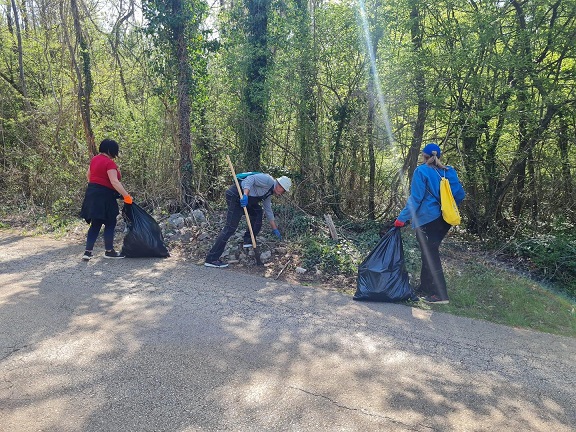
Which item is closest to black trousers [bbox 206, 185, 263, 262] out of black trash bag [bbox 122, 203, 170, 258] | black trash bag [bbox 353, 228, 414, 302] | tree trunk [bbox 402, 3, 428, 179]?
black trash bag [bbox 122, 203, 170, 258]

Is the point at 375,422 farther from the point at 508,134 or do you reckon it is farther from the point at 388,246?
the point at 508,134

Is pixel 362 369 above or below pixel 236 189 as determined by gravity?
below

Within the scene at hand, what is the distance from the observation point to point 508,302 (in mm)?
5078

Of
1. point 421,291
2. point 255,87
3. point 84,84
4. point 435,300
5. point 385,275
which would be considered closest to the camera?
point 385,275

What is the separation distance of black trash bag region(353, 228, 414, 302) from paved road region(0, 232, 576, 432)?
15 centimetres

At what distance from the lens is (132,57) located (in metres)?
10.1

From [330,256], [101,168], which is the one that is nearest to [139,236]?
[101,168]

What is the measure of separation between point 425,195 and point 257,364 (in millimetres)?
2917

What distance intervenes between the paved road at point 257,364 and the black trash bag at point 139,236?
1086 millimetres

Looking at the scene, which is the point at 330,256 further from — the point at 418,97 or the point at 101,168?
the point at 101,168

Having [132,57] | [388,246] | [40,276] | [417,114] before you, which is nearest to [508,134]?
[417,114]

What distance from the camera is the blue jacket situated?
4992 mm

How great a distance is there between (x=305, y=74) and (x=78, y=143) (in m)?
5.57

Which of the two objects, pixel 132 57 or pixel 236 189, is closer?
pixel 236 189
